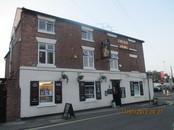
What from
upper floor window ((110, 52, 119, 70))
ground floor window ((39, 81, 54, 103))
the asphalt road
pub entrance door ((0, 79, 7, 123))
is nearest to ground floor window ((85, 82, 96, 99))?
ground floor window ((39, 81, 54, 103))

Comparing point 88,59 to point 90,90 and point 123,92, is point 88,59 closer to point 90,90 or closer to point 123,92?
point 90,90

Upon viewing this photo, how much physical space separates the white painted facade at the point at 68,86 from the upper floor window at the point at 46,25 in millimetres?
3522

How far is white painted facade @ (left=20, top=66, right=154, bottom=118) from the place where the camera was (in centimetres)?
1055

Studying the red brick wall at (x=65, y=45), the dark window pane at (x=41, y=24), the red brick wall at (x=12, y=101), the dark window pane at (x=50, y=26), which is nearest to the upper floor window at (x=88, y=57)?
the red brick wall at (x=65, y=45)

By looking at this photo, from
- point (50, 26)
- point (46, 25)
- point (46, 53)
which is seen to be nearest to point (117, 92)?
point (46, 53)

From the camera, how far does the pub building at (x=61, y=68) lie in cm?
1075

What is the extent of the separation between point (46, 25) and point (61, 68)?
4079mm

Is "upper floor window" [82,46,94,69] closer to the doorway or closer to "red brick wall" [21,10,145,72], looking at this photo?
"red brick wall" [21,10,145,72]

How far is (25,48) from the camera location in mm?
11211

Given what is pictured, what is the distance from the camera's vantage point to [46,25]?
41.9ft

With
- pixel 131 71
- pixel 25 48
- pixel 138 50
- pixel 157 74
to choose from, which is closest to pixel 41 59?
pixel 25 48

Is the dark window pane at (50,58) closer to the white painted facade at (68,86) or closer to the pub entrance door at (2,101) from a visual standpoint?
the white painted facade at (68,86)

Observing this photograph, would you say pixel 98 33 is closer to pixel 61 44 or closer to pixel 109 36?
pixel 109 36

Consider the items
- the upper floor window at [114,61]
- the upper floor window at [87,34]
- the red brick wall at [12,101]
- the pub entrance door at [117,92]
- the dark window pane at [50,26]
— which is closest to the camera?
the red brick wall at [12,101]
